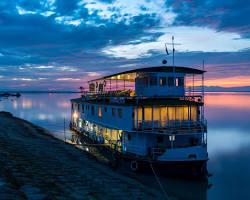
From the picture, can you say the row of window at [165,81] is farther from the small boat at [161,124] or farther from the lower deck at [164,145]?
the lower deck at [164,145]

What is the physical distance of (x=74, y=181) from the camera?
56.8 feet

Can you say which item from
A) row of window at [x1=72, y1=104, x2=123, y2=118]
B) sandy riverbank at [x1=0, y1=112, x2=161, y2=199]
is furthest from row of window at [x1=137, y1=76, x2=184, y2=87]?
sandy riverbank at [x1=0, y1=112, x2=161, y2=199]

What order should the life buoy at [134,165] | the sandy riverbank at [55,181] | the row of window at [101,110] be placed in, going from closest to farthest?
the sandy riverbank at [55,181] → the life buoy at [134,165] → the row of window at [101,110]

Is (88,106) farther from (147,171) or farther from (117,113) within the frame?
(147,171)

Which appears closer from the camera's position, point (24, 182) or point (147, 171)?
point (24, 182)

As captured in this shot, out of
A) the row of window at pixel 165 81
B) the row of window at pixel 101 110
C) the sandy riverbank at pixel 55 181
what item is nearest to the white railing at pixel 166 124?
the row of window at pixel 101 110

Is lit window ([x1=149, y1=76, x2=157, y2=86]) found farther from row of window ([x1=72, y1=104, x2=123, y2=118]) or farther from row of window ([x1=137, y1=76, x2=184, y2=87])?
row of window ([x1=72, y1=104, x2=123, y2=118])

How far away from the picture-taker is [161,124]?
25547 millimetres

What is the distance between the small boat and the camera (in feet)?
75.7

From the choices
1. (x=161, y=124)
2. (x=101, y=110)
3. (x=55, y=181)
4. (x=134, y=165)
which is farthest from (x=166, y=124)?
(x=55, y=181)

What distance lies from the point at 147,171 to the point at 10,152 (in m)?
10.6

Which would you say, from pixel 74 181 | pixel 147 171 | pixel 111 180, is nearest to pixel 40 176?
pixel 74 181

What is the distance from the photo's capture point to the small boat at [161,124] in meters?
23.1

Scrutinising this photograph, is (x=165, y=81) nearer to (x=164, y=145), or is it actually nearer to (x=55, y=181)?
(x=164, y=145)
